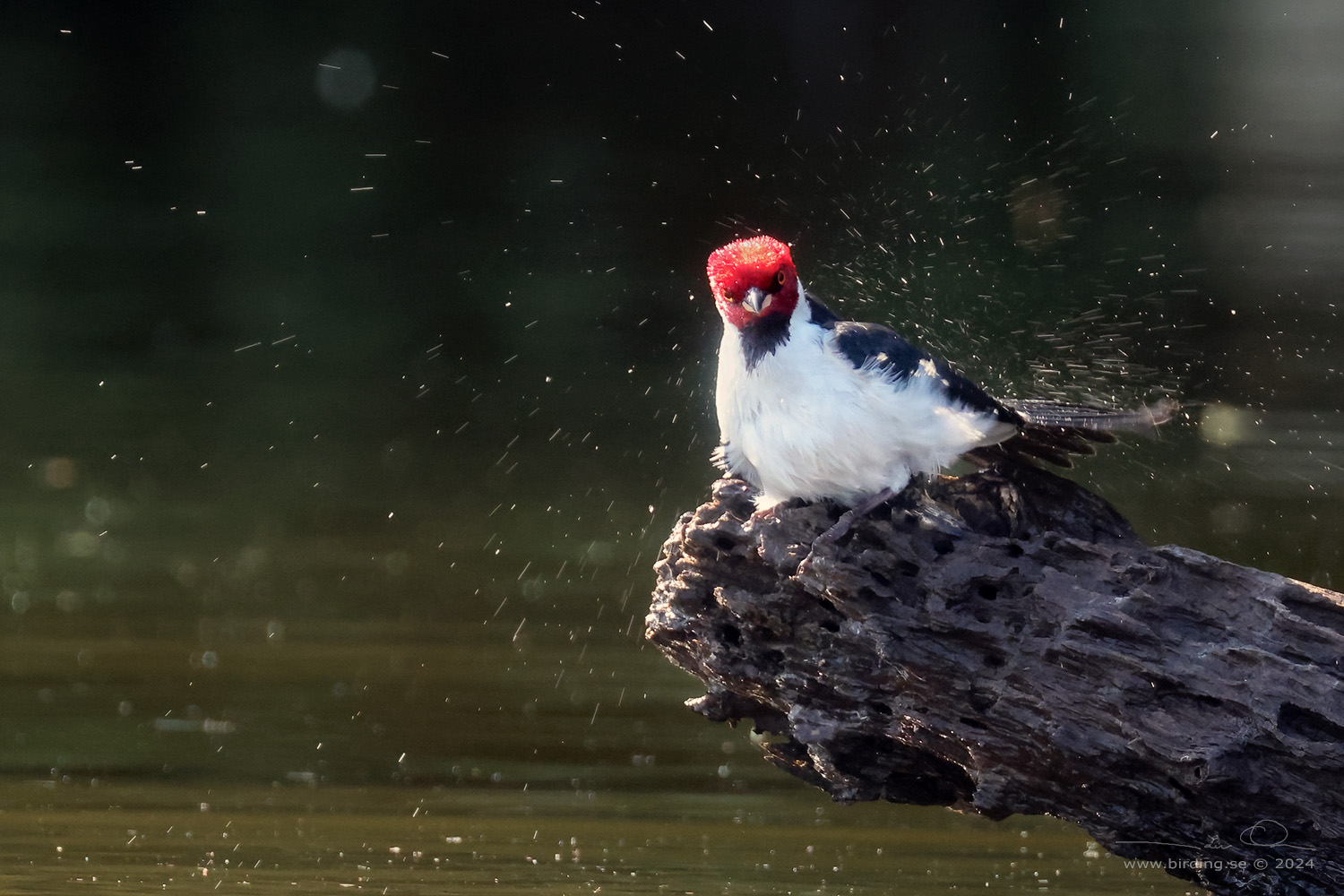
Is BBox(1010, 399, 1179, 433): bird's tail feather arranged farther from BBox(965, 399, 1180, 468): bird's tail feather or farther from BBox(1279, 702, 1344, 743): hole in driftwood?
BBox(1279, 702, 1344, 743): hole in driftwood

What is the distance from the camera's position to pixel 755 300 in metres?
2.49

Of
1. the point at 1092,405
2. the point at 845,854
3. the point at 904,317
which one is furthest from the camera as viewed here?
the point at 904,317

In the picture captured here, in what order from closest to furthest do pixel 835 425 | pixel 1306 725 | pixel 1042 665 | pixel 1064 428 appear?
pixel 1306 725, pixel 1042 665, pixel 835 425, pixel 1064 428

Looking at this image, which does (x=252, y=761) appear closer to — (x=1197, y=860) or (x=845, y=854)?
(x=845, y=854)

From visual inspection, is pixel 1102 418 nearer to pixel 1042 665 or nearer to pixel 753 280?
pixel 1042 665

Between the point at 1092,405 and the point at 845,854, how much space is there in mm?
1081

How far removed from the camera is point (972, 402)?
2.58 meters

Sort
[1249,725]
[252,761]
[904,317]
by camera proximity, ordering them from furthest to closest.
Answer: [904,317], [252,761], [1249,725]

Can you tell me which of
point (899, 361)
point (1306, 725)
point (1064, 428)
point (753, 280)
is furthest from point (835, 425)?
point (1306, 725)

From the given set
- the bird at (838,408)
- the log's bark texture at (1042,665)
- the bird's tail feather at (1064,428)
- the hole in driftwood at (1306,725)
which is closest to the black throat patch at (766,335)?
the bird at (838,408)

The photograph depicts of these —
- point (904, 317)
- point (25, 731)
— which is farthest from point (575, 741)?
point (904, 317)

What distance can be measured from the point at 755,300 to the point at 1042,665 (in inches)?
29.6

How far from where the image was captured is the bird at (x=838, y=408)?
249cm

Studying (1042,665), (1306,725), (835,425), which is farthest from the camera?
(835,425)
